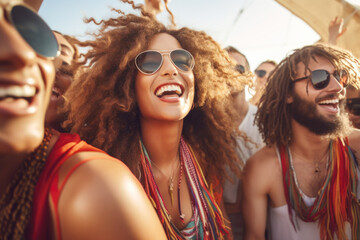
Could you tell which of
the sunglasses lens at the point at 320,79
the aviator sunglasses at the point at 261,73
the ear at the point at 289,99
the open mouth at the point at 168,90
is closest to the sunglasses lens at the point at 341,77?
the sunglasses lens at the point at 320,79

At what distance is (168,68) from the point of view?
1.93m

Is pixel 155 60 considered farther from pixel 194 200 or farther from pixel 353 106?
pixel 353 106

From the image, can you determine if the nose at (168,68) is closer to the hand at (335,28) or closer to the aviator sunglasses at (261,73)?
the hand at (335,28)

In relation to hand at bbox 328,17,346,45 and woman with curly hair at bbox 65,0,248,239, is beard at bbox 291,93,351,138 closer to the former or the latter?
woman with curly hair at bbox 65,0,248,239

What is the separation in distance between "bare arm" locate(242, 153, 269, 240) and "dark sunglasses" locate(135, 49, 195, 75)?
142 cm

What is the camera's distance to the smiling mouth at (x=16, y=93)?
2.56 feet

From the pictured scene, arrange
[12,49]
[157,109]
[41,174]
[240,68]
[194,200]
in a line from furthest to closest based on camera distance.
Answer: [240,68]
[194,200]
[157,109]
[41,174]
[12,49]

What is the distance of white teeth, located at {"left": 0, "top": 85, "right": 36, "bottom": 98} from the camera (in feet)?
2.56

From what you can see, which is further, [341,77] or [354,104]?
[354,104]

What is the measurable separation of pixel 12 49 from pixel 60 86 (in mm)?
1754

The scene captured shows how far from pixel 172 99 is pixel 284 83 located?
160 cm

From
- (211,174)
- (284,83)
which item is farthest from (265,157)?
(284,83)

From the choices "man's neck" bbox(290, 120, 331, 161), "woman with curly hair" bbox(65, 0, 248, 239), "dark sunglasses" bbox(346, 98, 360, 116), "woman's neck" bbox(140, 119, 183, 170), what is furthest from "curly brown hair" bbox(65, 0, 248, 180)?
"dark sunglasses" bbox(346, 98, 360, 116)

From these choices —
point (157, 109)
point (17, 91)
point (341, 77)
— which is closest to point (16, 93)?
point (17, 91)
